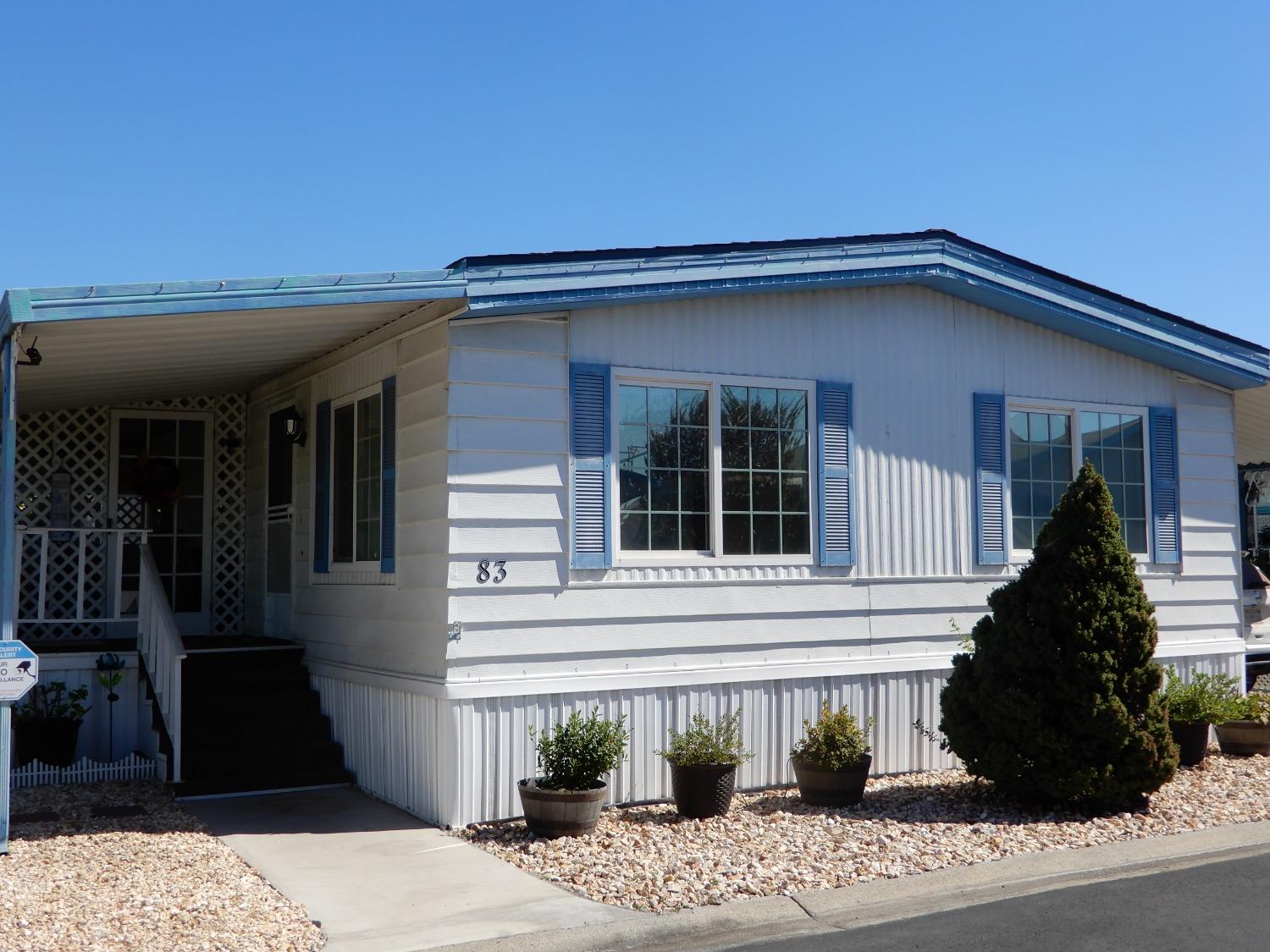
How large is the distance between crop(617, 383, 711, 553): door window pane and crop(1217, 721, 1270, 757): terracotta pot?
4.93 metres

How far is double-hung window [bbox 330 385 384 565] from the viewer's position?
9109mm

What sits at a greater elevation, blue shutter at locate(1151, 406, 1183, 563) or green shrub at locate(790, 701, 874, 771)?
blue shutter at locate(1151, 406, 1183, 563)

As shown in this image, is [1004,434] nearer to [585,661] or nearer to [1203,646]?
[1203,646]

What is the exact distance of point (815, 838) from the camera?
734 cm

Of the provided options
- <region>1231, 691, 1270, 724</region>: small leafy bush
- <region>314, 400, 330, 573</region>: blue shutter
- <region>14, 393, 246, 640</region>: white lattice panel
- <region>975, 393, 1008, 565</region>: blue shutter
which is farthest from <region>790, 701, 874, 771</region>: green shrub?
<region>14, 393, 246, 640</region>: white lattice panel

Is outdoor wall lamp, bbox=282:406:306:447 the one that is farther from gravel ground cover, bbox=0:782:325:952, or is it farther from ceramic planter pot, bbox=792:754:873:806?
ceramic planter pot, bbox=792:754:873:806

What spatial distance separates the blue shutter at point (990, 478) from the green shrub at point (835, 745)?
2444 mm

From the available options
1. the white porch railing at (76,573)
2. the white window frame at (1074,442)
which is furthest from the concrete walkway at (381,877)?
the white window frame at (1074,442)

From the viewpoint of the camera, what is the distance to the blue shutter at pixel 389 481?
8617 mm

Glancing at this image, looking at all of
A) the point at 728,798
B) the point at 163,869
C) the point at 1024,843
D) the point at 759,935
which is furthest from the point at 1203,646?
the point at 163,869

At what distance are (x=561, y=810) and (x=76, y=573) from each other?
6.38m

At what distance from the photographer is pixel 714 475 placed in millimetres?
8781

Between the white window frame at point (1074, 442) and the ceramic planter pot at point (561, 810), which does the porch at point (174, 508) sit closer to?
the ceramic planter pot at point (561, 810)

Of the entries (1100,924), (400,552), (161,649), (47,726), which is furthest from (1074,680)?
(47,726)
